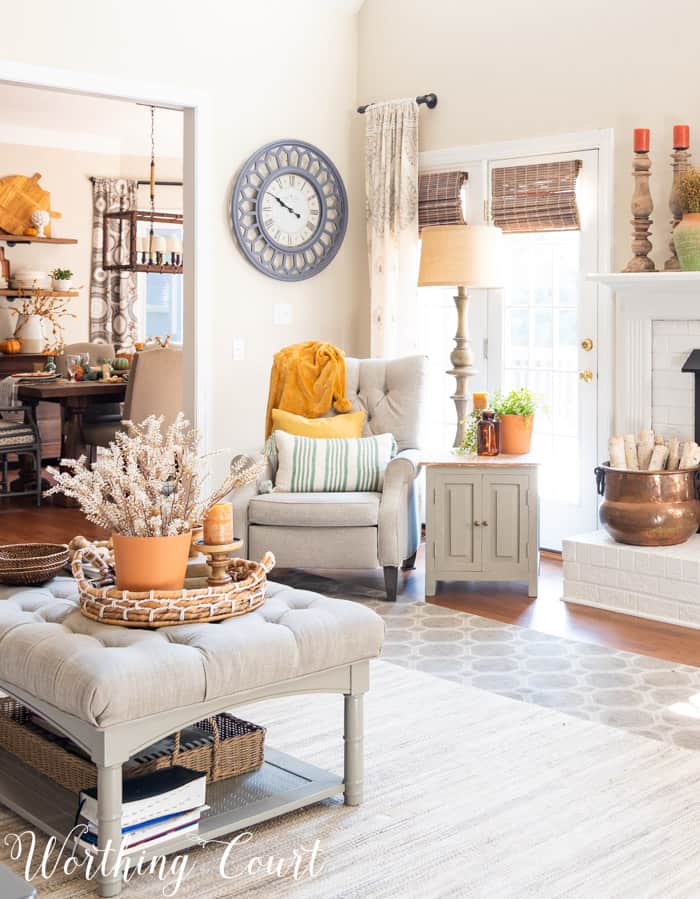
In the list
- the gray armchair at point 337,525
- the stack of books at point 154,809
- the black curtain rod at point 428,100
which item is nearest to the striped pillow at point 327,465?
the gray armchair at point 337,525

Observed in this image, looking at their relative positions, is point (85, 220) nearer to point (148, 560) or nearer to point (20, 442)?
point (20, 442)

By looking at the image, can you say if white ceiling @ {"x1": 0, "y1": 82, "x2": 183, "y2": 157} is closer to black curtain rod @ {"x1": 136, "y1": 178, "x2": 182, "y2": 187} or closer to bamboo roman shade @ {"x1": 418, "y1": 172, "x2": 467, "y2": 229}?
black curtain rod @ {"x1": 136, "y1": 178, "x2": 182, "y2": 187}

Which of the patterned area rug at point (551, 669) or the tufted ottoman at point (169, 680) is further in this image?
the patterned area rug at point (551, 669)

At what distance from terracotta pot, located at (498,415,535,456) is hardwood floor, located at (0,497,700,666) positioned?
1.99ft

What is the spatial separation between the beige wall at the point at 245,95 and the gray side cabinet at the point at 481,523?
150 centimetres

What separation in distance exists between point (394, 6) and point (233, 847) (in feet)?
16.0

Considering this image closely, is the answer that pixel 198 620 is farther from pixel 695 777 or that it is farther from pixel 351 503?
pixel 351 503

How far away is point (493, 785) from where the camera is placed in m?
2.89

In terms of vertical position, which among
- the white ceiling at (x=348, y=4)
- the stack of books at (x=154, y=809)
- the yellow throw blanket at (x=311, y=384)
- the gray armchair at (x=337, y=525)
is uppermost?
the white ceiling at (x=348, y=4)

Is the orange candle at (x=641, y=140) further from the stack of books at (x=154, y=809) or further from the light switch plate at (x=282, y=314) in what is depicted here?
the stack of books at (x=154, y=809)

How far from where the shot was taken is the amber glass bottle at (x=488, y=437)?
195 inches

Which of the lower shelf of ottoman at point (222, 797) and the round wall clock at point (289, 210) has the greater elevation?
the round wall clock at point (289, 210)

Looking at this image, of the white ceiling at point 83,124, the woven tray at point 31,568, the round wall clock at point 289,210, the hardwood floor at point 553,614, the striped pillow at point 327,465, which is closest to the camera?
the woven tray at point 31,568

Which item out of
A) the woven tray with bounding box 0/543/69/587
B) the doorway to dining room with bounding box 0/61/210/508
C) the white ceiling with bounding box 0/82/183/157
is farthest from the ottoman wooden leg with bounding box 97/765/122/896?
the white ceiling with bounding box 0/82/183/157
